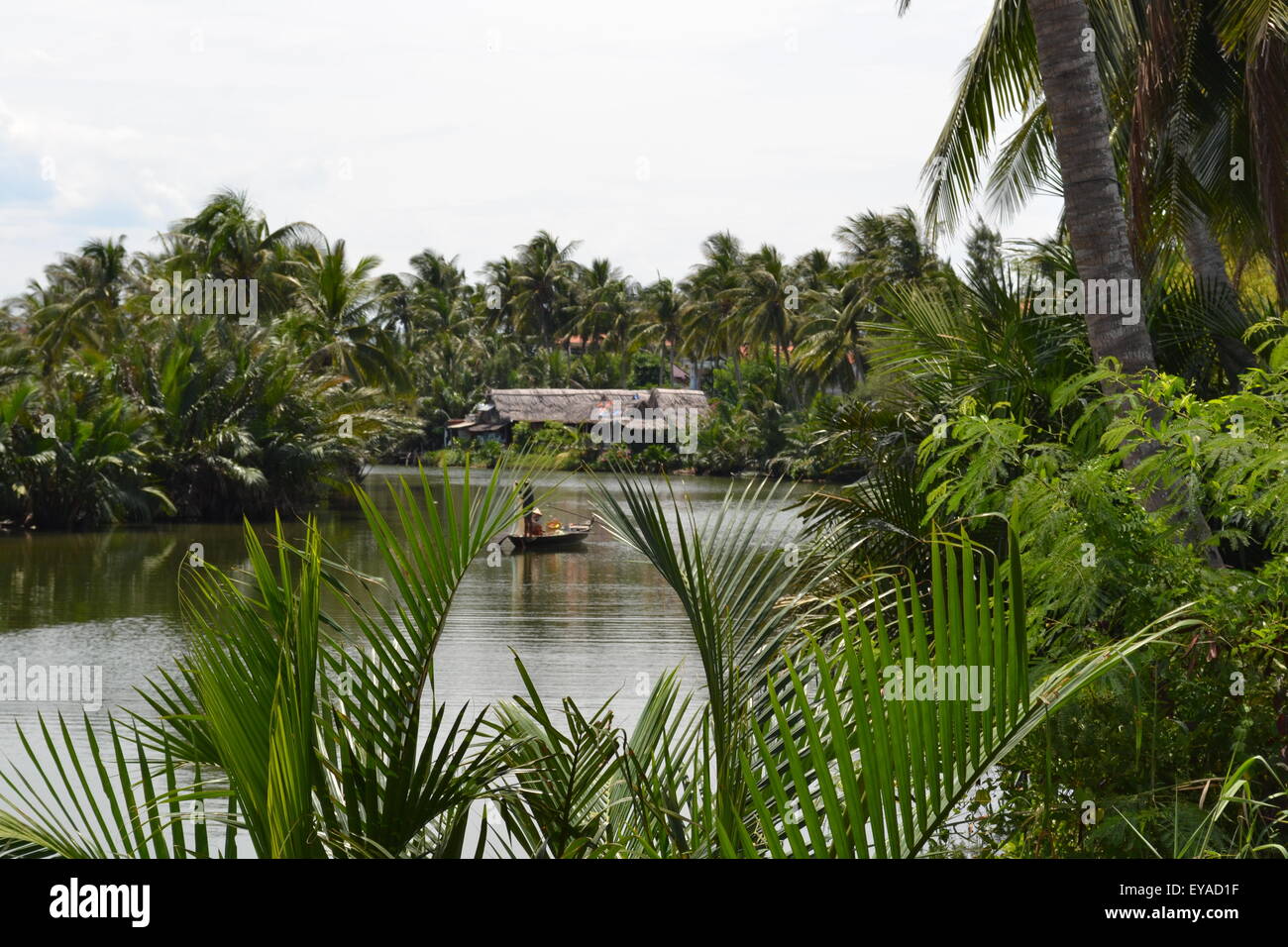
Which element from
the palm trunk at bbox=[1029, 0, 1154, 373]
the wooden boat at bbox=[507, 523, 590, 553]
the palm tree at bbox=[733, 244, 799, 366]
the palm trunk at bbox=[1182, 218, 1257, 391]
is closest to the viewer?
the palm trunk at bbox=[1029, 0, 1154, 373]

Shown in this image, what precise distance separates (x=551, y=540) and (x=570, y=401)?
3282cm

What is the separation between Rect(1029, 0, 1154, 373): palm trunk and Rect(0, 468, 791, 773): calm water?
404 centimetres

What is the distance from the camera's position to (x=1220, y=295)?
23.3 ft

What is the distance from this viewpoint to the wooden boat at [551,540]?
2397 centimetres

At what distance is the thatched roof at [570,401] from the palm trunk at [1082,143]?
47.5 m

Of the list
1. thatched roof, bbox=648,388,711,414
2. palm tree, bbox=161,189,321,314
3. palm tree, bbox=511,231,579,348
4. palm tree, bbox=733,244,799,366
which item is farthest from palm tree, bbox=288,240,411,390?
palm tree, bbox=511,231,579,348

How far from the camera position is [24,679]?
38.4 feet

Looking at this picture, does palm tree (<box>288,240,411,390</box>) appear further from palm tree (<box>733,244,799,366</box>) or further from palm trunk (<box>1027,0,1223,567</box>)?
palm trunk (<box>1027,0,1223,567</box>)

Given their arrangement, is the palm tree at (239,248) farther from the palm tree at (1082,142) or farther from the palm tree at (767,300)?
the palm tree at (1082,142)

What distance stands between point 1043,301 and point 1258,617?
135 inches

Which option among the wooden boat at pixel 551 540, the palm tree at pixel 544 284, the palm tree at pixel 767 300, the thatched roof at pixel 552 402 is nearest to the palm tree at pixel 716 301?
Result: the palm tree at pixel 767 300

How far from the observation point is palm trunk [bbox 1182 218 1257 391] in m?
6.60

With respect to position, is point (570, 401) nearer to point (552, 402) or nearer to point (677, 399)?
point (552, 402)
